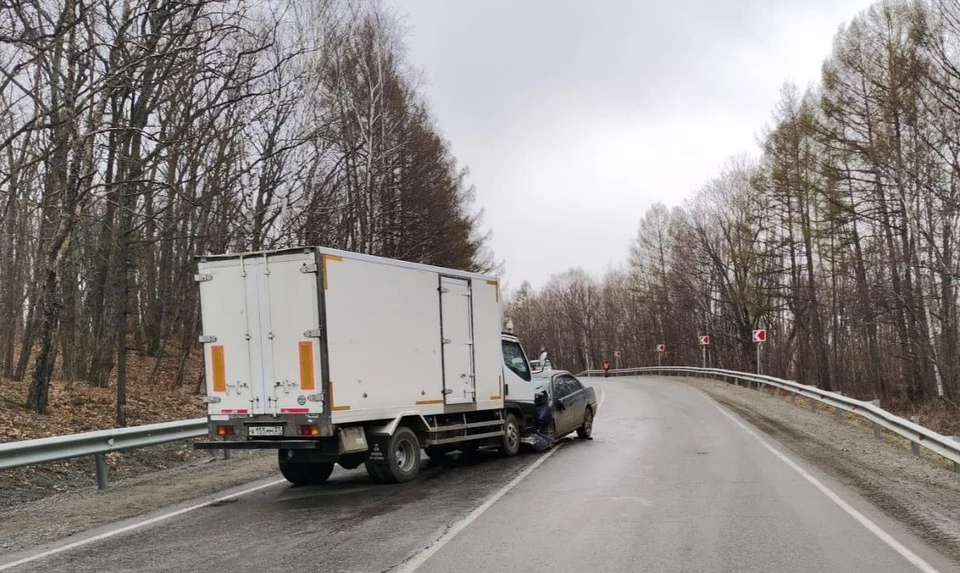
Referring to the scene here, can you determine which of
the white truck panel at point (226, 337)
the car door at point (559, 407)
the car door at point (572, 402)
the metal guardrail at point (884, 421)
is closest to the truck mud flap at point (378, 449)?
the white truck panel at point (226, 337)

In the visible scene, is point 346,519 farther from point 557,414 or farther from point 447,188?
point 447,188

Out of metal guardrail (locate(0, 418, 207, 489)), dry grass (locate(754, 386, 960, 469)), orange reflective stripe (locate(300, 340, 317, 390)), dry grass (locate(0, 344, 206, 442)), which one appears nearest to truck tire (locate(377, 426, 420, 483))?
orange reflective stripe (locate(300, 340, 317, 390))

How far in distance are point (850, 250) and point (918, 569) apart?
2838 cm

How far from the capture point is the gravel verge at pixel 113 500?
7.50 metres

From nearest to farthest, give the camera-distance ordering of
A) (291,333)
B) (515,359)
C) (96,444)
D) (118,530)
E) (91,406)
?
(118,530), (291,333), (96,444), (515,359), (91,406)

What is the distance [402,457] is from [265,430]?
6.70ft

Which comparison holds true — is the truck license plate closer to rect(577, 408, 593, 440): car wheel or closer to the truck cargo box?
the truck cargo box

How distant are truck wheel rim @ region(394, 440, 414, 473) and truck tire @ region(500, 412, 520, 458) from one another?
2.71 metres

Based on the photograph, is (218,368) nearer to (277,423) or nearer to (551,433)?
(277,423)

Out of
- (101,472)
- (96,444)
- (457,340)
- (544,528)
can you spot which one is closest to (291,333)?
(457,340)

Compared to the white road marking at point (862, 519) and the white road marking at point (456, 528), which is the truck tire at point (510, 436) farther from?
the white road marking at point (862, 519)

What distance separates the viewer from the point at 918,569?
5496 mm

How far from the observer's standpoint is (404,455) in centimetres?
1045

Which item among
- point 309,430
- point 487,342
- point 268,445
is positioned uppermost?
point 487,342
